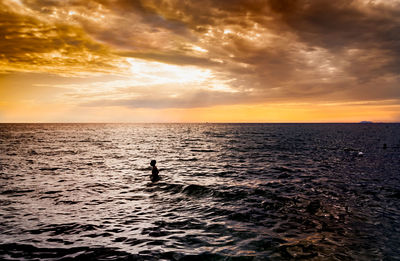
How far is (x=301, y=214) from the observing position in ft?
43.8

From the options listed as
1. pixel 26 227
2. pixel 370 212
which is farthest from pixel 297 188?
pixel 26 227

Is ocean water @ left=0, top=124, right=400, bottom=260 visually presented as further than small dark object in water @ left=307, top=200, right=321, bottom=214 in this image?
No

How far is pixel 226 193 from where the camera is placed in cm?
1789

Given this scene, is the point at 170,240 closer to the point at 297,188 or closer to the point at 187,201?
the point at 187,201

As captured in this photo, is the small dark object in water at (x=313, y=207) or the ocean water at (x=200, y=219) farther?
the small dark object in water at (x=313, y=207)

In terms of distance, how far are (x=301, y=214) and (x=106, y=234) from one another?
10.6 metres

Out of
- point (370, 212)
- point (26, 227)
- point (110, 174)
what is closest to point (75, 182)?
point (110, 174)

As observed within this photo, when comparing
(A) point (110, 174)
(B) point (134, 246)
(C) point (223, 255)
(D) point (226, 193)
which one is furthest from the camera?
(A) point (110, 174)

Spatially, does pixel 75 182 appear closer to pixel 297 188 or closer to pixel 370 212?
pixel 297 188

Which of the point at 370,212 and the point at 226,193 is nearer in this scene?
the point at 370,212

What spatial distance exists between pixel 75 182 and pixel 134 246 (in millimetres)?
15193

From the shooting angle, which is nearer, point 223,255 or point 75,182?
point 223,255

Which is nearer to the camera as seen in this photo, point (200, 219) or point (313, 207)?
point (200, 219)

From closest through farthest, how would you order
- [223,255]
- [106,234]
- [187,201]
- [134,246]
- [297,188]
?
1. [223,255]
2. [134,246]
3. [106,234]
4. [187,201]
5. [297,188]
